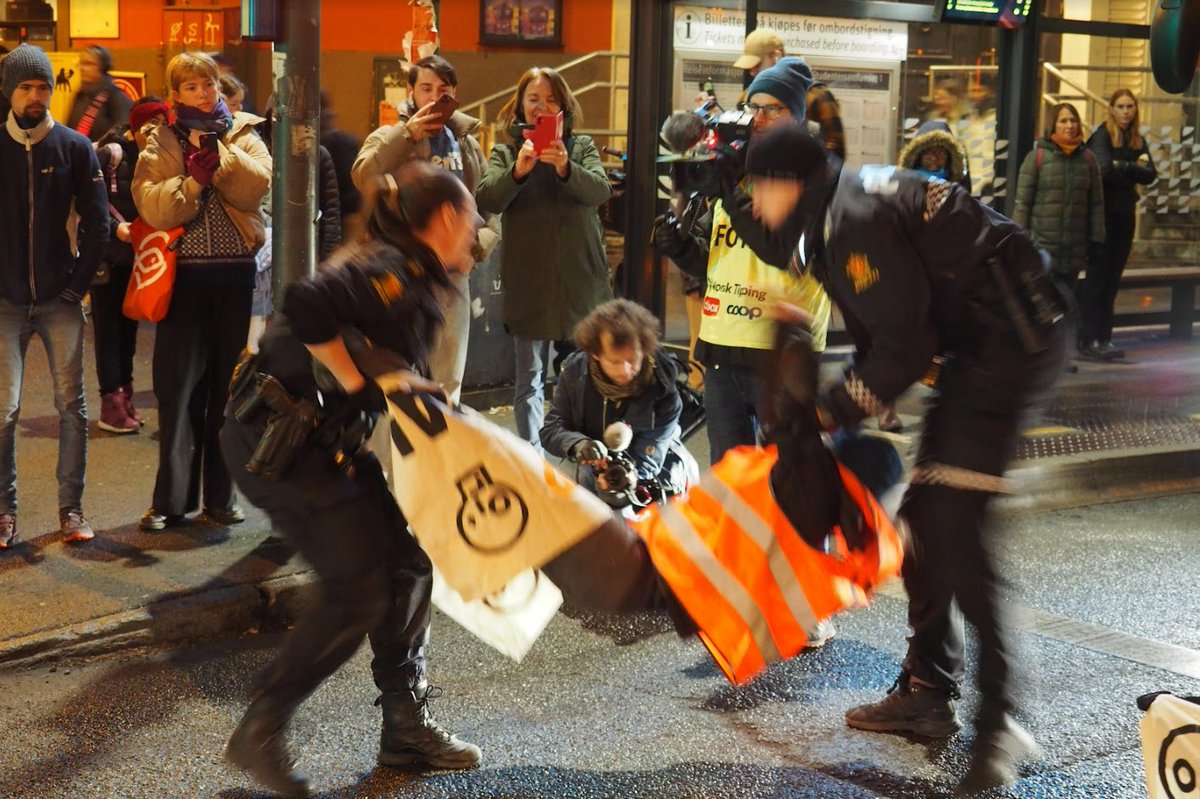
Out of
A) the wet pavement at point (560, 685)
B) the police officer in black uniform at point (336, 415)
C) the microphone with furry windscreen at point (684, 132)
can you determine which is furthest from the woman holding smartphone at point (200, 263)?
the police officer in black uniform at point (336, 415)

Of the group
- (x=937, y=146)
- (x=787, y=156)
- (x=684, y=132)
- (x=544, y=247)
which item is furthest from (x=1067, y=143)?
(x=787, y=156)

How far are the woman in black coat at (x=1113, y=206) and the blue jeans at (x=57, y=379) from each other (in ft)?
27.9

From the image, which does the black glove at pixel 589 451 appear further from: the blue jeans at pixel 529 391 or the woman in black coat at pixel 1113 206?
the woman in black coat at pixel 1113 206

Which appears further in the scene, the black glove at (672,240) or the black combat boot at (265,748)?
the black glove at (672,240)

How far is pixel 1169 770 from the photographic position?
3693 millimetres

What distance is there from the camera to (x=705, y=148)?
19.6 ft

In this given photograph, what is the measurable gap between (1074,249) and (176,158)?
293 inches

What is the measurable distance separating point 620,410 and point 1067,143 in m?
6.68

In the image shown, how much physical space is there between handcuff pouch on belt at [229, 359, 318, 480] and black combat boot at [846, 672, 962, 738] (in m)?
2.02

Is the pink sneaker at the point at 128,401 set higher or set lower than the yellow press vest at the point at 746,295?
lower

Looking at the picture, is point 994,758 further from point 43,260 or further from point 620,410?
point 43,260

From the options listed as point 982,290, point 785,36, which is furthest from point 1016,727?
point 785,36

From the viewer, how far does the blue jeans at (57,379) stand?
261 inches

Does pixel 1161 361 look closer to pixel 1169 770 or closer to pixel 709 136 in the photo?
pixel 709 136
